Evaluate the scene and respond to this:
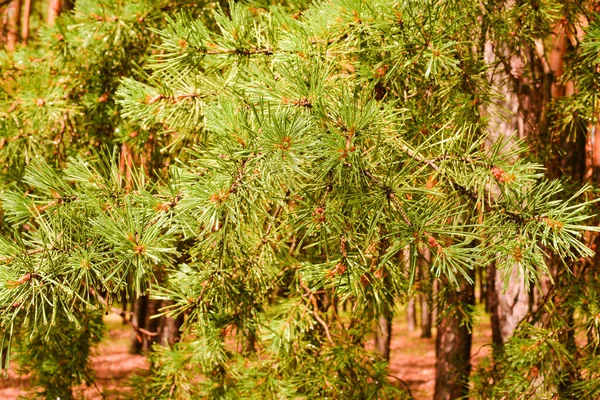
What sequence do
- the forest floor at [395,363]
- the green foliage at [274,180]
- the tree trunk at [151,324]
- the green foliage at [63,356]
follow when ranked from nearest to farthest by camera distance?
the green foliage at [274,180] < the green foliage at [63,356] < the tree trunk at [151,324] < the forest floor at [395,363]

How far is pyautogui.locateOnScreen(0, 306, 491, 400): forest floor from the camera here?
230 inches

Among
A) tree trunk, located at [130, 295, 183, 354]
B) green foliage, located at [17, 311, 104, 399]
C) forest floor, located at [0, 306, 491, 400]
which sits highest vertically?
green foliage, located at [17, 311, 104, 399]

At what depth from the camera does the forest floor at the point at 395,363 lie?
19.2 ft

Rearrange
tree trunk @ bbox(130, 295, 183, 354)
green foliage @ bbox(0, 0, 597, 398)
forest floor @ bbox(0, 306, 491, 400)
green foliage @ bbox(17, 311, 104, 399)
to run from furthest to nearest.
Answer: forest floor @ bbox(0, 306, 491, 400)
tree trunk @ bbox(130, 295, 183, 354)
green foliage @ bbox(17, 311, 104, 399)
green foliage @ bbox(0, 0, 597, 398)

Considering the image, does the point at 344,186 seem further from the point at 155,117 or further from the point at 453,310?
the point at 453,310

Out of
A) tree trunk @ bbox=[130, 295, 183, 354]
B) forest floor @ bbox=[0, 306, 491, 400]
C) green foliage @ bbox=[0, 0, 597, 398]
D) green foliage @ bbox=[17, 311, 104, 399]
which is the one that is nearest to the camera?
green foliage @ bbox=[0, 0, 597, 398]

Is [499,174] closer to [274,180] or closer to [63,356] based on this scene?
[274,180]

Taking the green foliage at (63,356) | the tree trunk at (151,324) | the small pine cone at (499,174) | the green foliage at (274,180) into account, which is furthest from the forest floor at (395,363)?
the small pine cone at (499,174)

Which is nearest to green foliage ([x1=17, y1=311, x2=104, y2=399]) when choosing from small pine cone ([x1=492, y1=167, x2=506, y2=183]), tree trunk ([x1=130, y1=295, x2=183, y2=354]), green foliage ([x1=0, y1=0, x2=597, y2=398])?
green foliage ([x1=0, y1=0, x2=597, y2=398])

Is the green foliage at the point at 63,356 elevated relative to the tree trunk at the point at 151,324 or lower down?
elevated

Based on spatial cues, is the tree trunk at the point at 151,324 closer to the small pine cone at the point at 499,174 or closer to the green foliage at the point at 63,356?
the green foliage at the point at 63,356

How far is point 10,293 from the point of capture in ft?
3.45

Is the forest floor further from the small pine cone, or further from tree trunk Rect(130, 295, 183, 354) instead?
the small pine cone

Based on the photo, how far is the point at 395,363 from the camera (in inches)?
338
